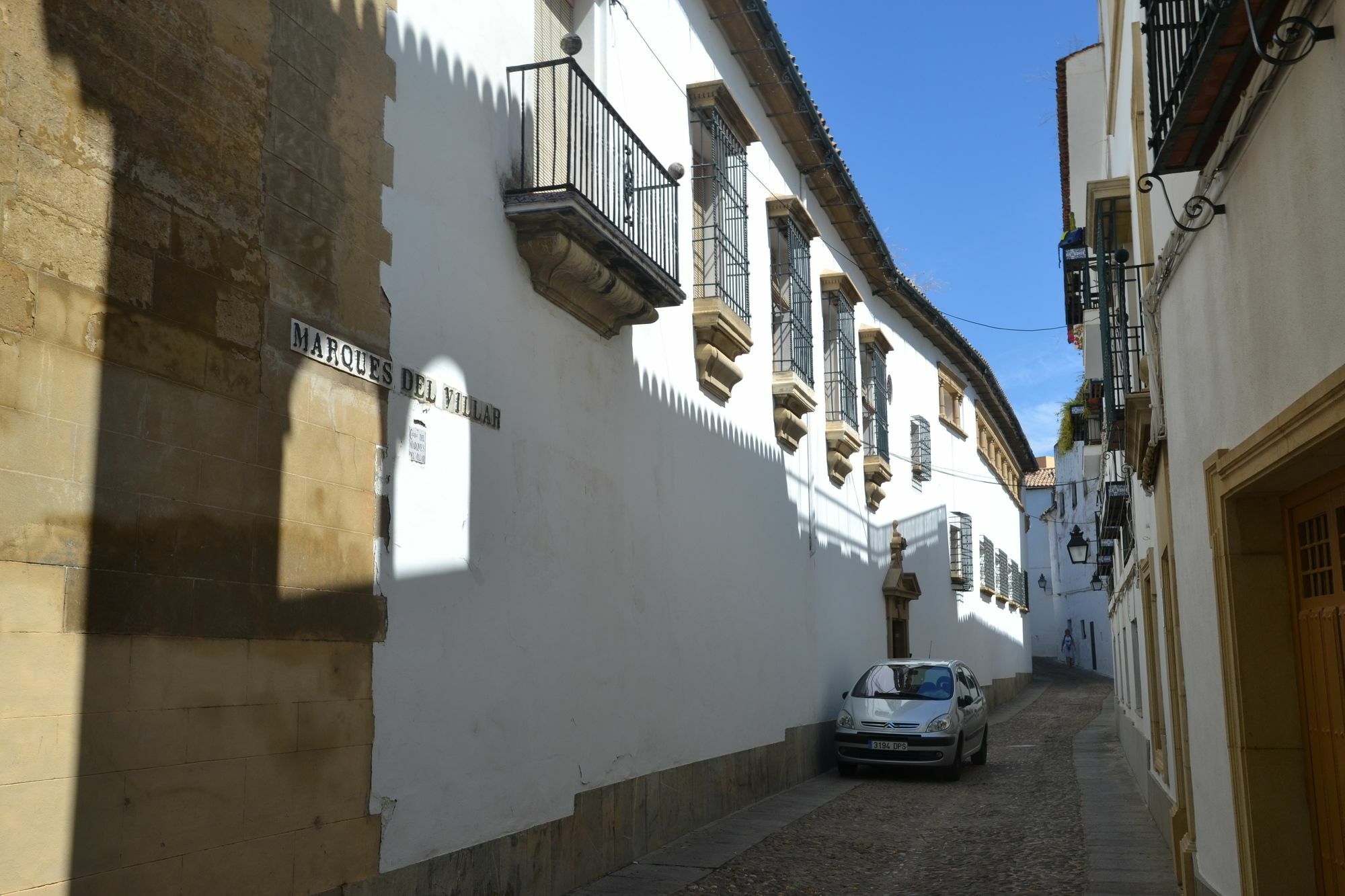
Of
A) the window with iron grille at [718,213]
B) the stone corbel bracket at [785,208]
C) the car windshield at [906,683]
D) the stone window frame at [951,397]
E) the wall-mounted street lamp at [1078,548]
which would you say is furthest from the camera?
the stone window frame at [951,397]

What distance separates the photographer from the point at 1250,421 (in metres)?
4.81

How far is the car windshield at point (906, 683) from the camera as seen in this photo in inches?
576

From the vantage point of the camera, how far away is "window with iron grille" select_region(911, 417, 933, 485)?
72.8ft

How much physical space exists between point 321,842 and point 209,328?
229 centimetres

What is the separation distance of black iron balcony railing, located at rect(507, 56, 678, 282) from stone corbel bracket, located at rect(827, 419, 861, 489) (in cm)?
703

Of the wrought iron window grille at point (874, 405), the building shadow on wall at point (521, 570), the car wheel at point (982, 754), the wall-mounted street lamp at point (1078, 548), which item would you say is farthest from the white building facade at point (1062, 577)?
the building shadow on wall at point (521, 570)

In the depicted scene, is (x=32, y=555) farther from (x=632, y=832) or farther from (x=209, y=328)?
(x=632, y=832)

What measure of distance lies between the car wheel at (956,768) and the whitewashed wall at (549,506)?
1766 millimetres

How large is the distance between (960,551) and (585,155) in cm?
1909

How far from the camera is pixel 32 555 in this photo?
3.97 meters

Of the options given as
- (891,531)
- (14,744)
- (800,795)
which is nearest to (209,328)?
(14,744)

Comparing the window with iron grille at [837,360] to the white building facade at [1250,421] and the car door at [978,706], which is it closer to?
the car door at [978,706]

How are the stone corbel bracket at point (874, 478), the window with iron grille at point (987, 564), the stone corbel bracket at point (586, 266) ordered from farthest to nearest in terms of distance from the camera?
the window with iron grille at point (987, 564) → the stone corbel bracket at point (874, 478) → the stone corbel bracket at point (586, 266)

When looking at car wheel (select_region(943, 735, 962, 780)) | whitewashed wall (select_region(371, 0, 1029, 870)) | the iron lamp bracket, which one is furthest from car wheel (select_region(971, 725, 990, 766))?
the iron lamp bracket
